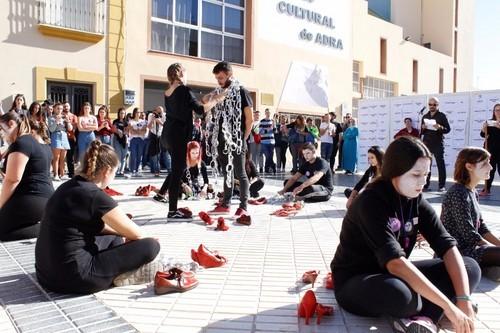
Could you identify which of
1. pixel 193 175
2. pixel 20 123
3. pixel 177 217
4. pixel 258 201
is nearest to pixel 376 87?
pixel 193 175

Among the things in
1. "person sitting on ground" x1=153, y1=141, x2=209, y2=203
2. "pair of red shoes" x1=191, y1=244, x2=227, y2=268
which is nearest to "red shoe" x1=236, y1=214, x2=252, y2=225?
"pair of red shoes" x1=191, y1=244, x2=227, y2=268

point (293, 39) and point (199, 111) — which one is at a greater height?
point (293, 39)

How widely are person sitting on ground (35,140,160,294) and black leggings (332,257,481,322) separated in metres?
1.48

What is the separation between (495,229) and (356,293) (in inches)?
167

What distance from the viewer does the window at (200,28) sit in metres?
17.1

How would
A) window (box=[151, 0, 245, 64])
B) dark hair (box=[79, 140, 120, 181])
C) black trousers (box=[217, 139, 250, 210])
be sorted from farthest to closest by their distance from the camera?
window (box=[151, 0, 245, 64]) < black trousers (box=[217, 139, 250, 210]) < dark hair (box=[79, 140, 120, 181])

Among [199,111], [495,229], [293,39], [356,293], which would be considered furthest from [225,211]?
[293,39]

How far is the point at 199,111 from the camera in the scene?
21.1 ft

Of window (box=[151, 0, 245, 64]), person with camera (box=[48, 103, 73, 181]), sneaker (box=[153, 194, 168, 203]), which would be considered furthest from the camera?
window (box=[151, 0, 245, 64])

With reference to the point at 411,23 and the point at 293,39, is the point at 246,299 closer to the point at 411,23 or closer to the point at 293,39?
the point at 293,39

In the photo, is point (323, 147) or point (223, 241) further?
point (323, 147)

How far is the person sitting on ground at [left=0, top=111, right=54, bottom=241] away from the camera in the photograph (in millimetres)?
4898

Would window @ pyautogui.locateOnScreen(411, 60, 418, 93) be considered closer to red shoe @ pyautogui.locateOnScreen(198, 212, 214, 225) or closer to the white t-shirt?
the white t-shirt

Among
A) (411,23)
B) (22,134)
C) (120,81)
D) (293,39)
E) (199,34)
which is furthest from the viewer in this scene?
(411,23)
